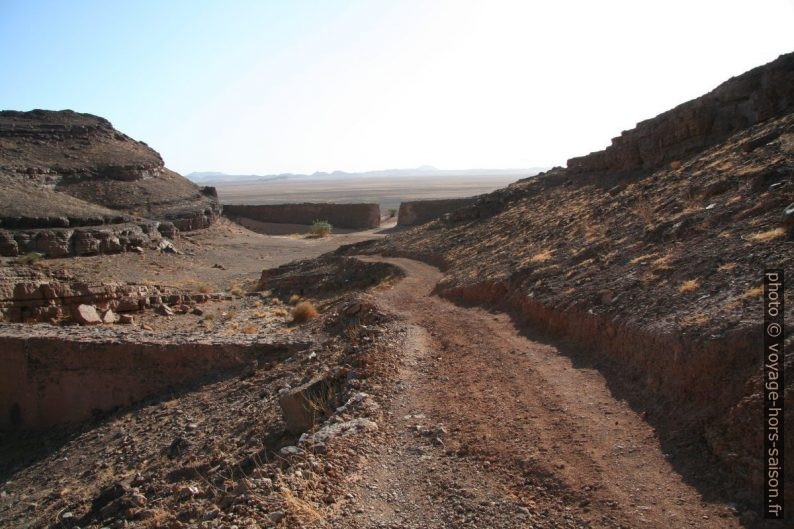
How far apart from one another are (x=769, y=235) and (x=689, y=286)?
124cm

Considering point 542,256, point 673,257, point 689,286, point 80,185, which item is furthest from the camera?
point 80,185

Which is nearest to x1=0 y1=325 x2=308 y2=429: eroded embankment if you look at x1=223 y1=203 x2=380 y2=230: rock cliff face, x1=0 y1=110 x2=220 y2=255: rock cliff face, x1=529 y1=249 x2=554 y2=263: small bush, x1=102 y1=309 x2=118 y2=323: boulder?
x1=102 y1=309 x2=118 y2=323: boulder

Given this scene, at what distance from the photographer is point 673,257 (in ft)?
31.6

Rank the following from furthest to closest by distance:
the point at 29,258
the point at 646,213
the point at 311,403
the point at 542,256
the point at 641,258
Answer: the point at 29,258
the point at 542,256
the point at 646,213
the point at 641,258
the point at 311,403

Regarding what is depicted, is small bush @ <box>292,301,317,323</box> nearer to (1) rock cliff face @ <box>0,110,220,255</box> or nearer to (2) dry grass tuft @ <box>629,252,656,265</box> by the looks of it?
(2) dry grass tuft @ <box>629,252,656,265</box>

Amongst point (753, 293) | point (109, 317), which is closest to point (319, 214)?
point (109, 317)

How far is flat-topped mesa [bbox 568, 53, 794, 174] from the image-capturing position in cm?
1514

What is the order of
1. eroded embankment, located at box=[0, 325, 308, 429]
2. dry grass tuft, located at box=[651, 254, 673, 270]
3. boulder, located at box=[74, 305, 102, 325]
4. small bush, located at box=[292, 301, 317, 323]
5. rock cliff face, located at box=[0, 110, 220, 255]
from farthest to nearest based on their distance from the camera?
rock cliff face, located at box=[0, 110, 220, 255] < small bush, located at box=[292, 301, 317, 323] < boulder, located at box=[74, 305, 102, 325] < eroded embankment, located at box=[0, 325, 308, 429] < dry grass tuft, located at box=[651, 254, 673, 270]

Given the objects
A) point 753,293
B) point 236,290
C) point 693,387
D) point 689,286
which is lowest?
point 236,290

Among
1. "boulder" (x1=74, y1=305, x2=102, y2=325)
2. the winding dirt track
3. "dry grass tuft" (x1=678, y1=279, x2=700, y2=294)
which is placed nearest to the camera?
the winding dirt track

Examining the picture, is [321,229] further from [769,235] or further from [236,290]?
[769,235]

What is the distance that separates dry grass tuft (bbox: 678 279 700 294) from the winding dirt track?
1.55 m

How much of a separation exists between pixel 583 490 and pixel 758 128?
11863mm

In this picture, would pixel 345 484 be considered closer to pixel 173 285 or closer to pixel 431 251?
pixel 431 251
